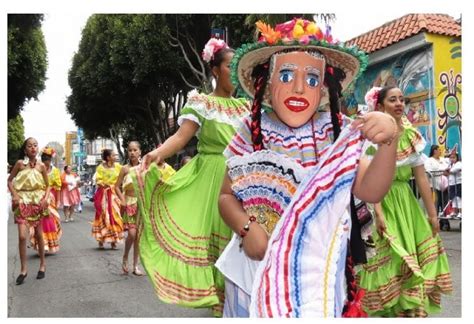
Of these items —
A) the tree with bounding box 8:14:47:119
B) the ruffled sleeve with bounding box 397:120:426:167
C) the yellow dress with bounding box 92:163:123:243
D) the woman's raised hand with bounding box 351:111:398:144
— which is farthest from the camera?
the tree with bounding box 8:14:47:119

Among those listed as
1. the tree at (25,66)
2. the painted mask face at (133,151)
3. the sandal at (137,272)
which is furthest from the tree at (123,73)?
the sandal at (137,272)

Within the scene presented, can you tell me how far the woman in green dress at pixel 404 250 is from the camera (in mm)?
4051

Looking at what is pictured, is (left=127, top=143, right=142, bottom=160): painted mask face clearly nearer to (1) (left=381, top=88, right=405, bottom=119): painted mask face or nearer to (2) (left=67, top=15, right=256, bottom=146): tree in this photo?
(1) (left=381, top=88, right=405, bottom=119): painted mask face

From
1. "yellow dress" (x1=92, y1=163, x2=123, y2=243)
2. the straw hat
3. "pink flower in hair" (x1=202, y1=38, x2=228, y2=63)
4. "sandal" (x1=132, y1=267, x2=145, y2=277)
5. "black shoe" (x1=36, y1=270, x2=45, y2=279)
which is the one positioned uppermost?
Answer: "pink flower in hair" (x1=202, y1=38, x2=228, y2=63)

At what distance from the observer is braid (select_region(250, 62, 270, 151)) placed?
2596 mm

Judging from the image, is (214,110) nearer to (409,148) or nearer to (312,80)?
(312,80)

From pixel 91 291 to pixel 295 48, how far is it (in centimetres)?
425

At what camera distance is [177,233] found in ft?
11.6

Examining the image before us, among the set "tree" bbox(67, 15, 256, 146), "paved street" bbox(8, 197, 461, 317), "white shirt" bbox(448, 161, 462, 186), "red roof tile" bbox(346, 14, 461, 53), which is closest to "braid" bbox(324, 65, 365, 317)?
"paved street" bbox(8, 197, 461, 317)

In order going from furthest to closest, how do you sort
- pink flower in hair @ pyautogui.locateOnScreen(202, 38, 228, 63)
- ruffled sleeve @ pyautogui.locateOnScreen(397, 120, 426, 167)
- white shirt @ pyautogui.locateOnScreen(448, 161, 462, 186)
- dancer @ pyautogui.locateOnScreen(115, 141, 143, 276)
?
white shirt @ pyautogui.locateOnScreen(448, 161, 462, 186)
dancer @ pyautogui.locateOnScreen(115, 141, 143, 276)
ruffled sleeve @ pyautogui.locateOnScreen(397, 120, 426, 167)
pink flower in hair @ pyautogui.locateOnScreen(202, 38, 228, 63)

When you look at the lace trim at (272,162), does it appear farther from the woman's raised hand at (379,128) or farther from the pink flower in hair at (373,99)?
the pink flower in hair at (373,99)

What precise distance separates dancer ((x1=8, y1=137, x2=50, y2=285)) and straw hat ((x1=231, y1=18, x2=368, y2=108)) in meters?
4.79

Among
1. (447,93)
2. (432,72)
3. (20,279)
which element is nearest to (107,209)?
(20,279)

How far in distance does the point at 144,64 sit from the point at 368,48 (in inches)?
311
